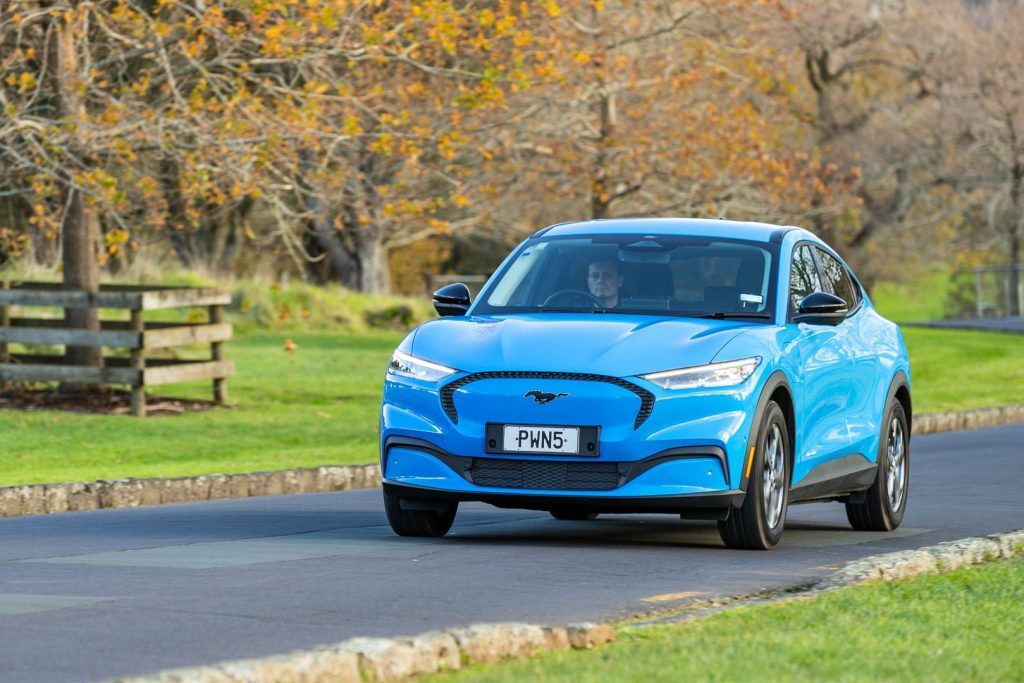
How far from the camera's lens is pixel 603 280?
11047 millimetres

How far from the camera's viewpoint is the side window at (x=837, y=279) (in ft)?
39.8

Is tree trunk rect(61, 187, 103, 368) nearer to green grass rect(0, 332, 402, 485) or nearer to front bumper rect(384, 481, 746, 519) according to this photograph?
green grass rect(0, 332, 402, 485)

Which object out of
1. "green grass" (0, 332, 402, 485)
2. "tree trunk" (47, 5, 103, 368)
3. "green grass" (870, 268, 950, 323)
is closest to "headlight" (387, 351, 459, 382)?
"green grass" (0, 332, 402, 485)

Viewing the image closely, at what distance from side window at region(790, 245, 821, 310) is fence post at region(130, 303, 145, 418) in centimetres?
1172

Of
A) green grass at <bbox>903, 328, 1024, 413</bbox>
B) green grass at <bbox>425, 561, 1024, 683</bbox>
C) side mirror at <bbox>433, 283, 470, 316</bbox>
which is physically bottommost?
green grass at <bbox>903, 328, 1024, 413</bbox>

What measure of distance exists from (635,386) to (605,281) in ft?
4.68

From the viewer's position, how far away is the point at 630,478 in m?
9.76

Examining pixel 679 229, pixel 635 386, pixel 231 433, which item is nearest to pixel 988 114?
pixel 231 433

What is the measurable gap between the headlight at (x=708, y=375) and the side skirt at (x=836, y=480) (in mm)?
1025

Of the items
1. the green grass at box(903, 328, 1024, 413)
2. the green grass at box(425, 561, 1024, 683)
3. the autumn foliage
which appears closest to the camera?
the green grass at box(425, 561, 1024, 683)

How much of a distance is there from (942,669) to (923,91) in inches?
2239

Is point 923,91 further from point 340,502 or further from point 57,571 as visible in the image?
point 57,571

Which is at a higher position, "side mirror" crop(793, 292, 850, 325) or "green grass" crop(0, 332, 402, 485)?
"side mirror" crop(793, 292, 850, 325)

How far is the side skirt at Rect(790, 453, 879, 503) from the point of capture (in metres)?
11.0
